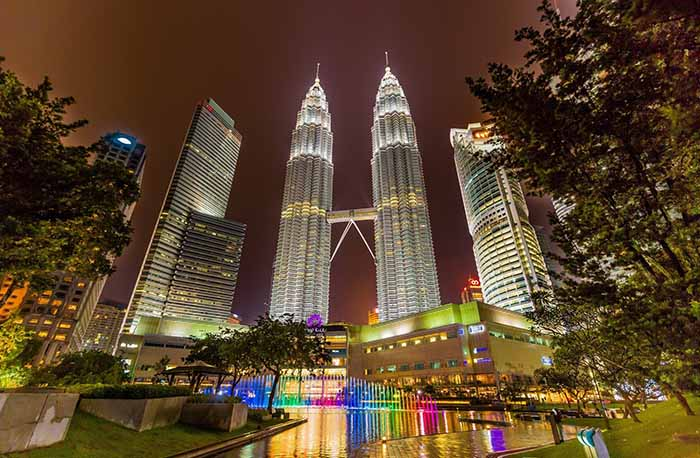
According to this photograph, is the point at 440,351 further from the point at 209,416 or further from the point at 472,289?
the point at 472,289

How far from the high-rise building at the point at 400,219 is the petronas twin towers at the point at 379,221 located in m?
0.41

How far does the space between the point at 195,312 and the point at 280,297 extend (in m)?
50.1

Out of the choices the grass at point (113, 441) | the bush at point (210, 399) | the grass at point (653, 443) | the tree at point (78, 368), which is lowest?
the grass at point (113, 441)

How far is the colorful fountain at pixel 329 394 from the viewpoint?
58.4m

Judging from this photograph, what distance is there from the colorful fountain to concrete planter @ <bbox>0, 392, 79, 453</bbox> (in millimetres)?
44031

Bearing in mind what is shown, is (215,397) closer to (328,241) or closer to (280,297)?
(280,297)

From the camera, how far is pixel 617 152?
24.1 feet

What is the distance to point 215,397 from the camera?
18.5m

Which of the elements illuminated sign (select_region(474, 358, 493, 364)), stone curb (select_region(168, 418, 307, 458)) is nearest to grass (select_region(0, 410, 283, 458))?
stone curb (select_region(168, 418, 307, 458))

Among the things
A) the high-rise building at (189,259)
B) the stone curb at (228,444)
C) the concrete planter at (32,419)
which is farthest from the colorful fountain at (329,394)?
the high-rise building at (189,259)

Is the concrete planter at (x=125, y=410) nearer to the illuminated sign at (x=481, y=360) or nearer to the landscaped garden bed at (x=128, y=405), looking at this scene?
the landscaped garden bed at (x=128, y=405)

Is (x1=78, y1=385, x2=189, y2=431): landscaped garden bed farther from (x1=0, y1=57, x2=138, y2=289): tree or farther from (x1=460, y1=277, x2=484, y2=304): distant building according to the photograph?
(x1=460, y1=277, x2=484, y2=304): distant building

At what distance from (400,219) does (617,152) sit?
138 m

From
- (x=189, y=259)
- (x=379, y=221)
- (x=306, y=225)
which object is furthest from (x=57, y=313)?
(x=379, y=221)
